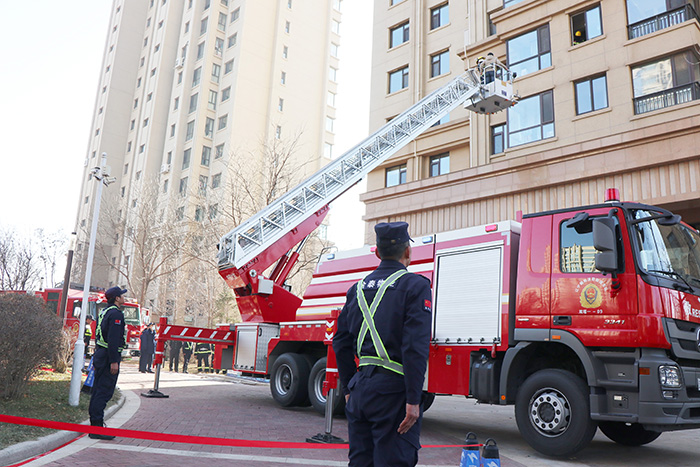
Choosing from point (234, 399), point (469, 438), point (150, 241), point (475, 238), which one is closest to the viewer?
point (469, 438)

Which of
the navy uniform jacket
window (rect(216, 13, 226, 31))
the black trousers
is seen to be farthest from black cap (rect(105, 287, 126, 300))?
window (rect(216, 13, 226, 31))

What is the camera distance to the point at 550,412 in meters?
6.95

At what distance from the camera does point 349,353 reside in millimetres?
3822

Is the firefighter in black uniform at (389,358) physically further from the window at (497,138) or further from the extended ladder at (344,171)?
the window at (497,138)

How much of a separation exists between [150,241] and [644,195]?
28751 millimetres

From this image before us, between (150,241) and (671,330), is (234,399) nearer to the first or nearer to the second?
(671,330)

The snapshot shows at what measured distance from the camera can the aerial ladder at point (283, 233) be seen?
12.1 meters

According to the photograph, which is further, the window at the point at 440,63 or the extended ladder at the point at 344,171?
the window at the point at 440,63

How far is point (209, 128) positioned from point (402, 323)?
4933 cm

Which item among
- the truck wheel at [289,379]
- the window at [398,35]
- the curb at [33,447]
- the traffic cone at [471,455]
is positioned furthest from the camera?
the window at [398,35]

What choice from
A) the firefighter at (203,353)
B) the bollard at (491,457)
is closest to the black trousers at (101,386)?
the bollard at (491,457)

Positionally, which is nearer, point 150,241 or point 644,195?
point 644,195

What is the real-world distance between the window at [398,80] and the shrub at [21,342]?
63.9ft

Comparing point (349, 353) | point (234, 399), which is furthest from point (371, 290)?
point (234, 399)
